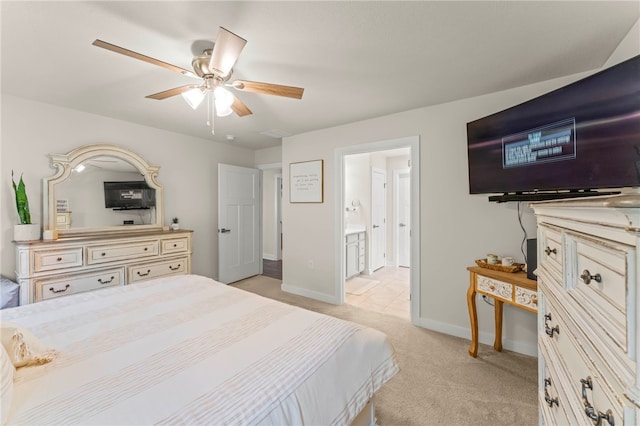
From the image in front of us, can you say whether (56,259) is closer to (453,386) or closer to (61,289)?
(61,289)

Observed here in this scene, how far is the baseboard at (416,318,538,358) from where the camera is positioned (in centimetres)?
228

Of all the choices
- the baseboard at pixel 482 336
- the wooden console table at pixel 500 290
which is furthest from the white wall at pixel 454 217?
the wooden console table at pixel 500 290

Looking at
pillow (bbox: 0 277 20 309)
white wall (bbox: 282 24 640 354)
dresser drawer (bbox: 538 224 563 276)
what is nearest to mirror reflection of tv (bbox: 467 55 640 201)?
white wall (bbox: 282 24 640 354)

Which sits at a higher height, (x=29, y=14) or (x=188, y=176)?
(x=29, y=14)

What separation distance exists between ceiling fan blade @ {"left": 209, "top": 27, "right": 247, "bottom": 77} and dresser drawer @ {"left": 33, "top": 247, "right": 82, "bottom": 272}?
7.77 feet

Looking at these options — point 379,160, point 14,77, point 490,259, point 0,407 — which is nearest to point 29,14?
point 14,77

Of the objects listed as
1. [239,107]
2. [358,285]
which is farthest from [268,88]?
[358,285]

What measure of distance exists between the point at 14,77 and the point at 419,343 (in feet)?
13.5

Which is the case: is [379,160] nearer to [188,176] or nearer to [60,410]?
[188,176]

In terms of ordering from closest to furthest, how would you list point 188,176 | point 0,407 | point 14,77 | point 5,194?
point 0,407, point 14,77, point 5,194, point 188,176

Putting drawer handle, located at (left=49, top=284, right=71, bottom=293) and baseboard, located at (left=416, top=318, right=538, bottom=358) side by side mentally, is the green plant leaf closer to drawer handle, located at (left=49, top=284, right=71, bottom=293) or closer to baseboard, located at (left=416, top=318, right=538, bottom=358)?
drawer handle, located at (left=49, top=284, right=71, bottom=293)

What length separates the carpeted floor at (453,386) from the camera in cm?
162

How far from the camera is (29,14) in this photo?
1.41 meters

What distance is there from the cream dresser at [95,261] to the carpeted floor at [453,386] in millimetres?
2744
